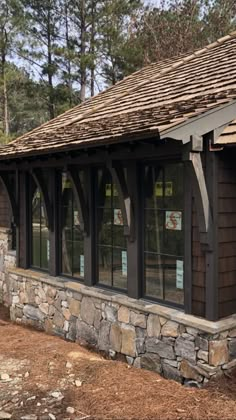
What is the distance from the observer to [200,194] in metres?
4.18

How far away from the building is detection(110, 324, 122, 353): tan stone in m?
0.01

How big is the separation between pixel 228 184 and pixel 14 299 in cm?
447

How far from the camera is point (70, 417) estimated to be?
3.72m

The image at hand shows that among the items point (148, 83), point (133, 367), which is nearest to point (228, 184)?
point (133, 367)

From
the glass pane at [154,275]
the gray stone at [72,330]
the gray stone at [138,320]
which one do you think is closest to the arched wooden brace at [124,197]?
the glass pane at [154,275]

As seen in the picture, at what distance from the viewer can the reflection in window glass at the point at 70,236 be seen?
6117mm

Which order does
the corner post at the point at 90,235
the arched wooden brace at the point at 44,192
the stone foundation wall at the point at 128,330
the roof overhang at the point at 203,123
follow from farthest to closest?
the arched wooden brace at the point at 44,192 < the corner post at the point at 90,235 < the stone foundation wall at the point at 128,330 < the roof overhang at the point at 203,123

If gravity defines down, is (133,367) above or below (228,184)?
below

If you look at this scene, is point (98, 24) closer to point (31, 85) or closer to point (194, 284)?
point (31, 85)

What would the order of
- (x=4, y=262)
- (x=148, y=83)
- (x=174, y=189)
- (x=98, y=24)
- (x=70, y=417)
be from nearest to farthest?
(x=70, y=417)
(x=174, y=189)
(x=148, y=83)
(x=4, y=262)
(x=98, y=24)

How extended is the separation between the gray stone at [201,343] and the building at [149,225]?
→ 0.01 meters

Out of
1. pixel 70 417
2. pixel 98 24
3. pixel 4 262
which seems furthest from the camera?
pixel 98 24

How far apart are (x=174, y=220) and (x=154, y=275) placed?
70cm

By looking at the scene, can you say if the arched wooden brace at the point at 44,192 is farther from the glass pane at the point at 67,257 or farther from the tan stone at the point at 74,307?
the tan stone at the point at 74,307
